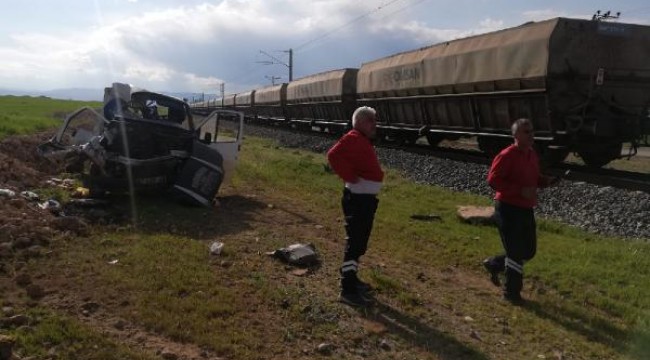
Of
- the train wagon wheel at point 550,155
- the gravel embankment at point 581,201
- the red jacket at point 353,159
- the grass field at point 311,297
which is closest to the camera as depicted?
the grass field at point 311,297

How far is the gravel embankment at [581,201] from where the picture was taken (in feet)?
28.8

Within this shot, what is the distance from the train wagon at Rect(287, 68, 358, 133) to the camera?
26375 mm

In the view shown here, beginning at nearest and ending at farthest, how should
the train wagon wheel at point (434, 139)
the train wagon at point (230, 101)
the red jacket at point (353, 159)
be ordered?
1. the red jacket at point (353, 159)
2. the train wagon wheel at point (434, 139)
3. the train wagon at point (230, 101)

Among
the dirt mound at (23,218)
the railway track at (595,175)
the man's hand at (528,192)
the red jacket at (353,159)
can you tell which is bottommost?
the dirt mound at (23,218)

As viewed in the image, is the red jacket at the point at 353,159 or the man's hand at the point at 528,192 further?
the man's hand at the point at 528,192

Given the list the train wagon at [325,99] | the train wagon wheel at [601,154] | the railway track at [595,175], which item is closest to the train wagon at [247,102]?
the train wagon at [325,99]

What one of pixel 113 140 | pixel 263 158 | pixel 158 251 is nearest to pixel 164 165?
pixel 113 140

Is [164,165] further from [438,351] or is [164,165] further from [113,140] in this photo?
[438,351]

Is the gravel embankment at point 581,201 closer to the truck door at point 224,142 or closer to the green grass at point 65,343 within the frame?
the truck door at point 224,142

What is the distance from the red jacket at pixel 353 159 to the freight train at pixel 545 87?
874cm

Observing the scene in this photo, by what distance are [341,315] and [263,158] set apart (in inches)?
488

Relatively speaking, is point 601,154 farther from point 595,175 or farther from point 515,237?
point 515,237

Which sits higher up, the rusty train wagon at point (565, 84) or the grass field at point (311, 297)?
the rusty train wagon at point (565, 84)

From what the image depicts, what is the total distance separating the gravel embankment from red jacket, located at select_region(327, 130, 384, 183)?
17.2ft
